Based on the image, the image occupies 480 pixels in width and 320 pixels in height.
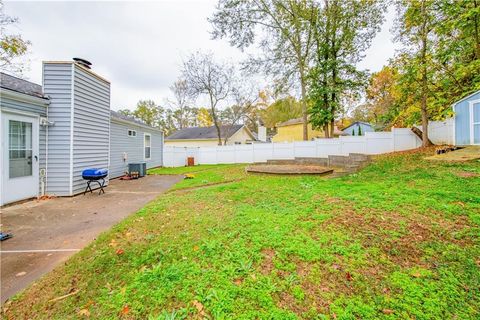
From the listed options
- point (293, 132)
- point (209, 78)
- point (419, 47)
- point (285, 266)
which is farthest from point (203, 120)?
point (285, 266)

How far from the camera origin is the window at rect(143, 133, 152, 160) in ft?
40.9

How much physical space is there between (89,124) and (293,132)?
21808 millimetres

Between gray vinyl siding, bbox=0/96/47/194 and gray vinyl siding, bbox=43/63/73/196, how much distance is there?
4.7 inches

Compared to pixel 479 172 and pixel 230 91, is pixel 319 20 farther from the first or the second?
pixel 479 172

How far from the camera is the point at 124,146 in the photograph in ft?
33.3

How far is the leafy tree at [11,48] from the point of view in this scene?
9.05 metres

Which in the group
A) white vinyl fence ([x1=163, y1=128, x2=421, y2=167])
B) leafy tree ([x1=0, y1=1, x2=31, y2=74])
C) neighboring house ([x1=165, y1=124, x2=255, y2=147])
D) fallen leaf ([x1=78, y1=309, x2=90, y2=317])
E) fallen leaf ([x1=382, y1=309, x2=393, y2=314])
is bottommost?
fallen leaf ([x1=78, y1=309, x2=90, y2=317])

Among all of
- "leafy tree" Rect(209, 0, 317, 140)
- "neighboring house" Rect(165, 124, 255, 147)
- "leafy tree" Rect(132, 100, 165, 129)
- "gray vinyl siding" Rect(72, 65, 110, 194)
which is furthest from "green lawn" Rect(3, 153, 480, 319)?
"leafy tree" Rect(132, 100, 165, 129)

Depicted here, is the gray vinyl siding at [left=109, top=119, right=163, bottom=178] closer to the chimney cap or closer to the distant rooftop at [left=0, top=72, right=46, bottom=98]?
the chimney cap

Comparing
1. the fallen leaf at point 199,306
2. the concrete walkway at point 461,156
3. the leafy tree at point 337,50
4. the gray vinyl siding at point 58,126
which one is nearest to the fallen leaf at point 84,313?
the fallen leaf at point 199,306

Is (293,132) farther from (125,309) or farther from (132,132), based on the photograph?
(125,309)

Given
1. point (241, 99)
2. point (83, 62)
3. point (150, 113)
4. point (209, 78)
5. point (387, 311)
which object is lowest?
point (387, 311)

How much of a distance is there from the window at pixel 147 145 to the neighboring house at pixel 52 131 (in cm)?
533

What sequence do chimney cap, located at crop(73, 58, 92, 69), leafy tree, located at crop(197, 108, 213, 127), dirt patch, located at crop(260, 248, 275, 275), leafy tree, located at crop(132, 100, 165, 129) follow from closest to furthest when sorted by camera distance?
dirt patch, located at crop(260, 248, 275, 275) → chimney cap, located at crop(73, 58, 92, 69) → leafy tree, located at crop(197, 108, 213, 127) → leafy tree, located at crop(132, 100, 165, 129)
